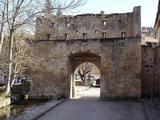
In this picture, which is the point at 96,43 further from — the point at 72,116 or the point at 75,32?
the point at 75,32

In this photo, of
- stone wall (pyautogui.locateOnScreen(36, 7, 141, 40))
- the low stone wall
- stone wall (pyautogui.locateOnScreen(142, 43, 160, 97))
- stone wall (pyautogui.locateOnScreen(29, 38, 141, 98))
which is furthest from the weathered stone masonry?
stone wall (pyautogui.locateOnScreen(36, 7, 141, 40))

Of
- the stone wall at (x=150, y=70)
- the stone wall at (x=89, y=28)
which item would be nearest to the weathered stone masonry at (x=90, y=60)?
the stone wall at (x=150, y=70)

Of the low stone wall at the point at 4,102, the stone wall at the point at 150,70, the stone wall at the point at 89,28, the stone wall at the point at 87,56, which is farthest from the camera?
the stone wall at the point at 89,28

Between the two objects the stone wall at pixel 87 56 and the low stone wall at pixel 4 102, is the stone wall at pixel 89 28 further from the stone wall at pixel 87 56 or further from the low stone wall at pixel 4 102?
the low stone wall at pixel 4 102

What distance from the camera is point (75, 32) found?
3653cm

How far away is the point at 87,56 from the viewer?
23.7 meters

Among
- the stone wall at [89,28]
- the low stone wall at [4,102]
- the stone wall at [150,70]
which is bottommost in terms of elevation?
the low stone wall at [4,102]

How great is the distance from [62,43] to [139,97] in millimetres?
6547

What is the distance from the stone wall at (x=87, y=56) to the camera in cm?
2058

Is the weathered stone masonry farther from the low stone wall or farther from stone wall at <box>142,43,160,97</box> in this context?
the low stone wall

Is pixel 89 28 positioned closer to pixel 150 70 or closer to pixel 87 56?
pixel 87 56

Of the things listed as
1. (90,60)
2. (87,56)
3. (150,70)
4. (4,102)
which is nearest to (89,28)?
(90,60)

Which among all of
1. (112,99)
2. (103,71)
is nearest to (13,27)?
(103,71)

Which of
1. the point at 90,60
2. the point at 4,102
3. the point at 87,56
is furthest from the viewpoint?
the point at 90,60
